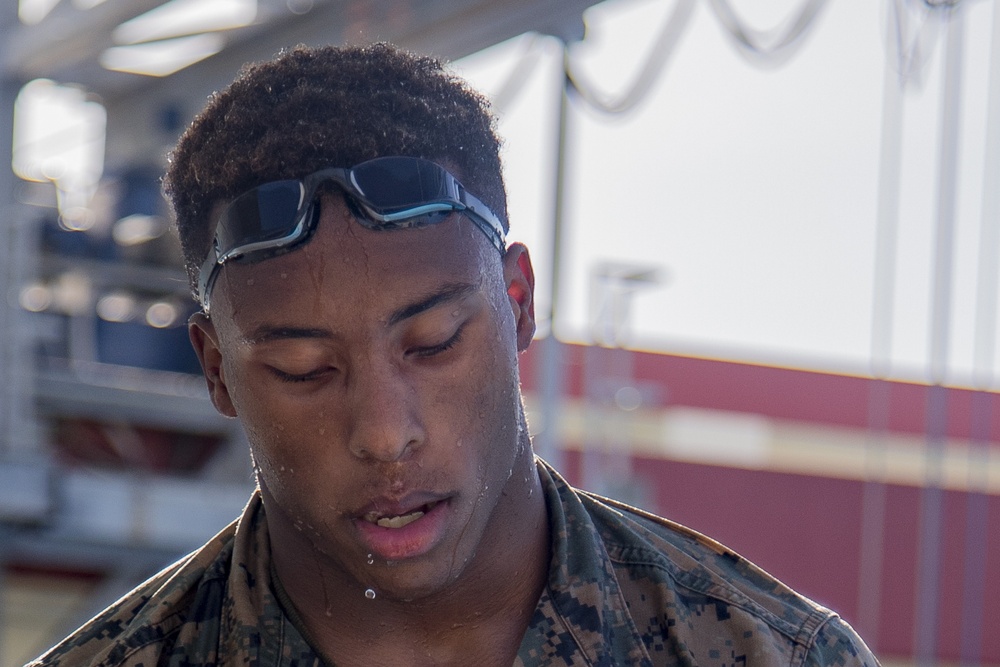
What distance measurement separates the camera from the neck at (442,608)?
5.81 feet

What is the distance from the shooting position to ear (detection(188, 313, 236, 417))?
1.87 meters

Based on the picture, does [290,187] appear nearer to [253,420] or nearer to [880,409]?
[253,420]

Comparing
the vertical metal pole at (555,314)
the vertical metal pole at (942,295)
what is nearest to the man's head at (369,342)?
the vertical metal pole at (555,314)

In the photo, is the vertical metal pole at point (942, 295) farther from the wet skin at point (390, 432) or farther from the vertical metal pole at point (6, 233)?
the wet skin at point (390, 432)

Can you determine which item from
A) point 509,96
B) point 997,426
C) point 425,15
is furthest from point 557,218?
point 997,426

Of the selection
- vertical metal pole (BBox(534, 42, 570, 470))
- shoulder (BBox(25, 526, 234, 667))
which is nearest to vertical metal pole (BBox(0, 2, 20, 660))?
vertical metal pole (BBox(534, 42, 570, 470))

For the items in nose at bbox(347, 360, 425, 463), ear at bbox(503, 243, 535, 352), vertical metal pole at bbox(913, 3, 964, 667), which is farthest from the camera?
vertical metal pole at bbox(913, 3, 964, 667)

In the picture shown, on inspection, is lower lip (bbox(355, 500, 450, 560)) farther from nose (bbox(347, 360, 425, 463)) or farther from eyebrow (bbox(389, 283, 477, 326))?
eyebrow (bbox(389, 283, 477, 326))

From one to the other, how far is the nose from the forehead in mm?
75

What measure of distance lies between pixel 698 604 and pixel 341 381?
0.56 meters

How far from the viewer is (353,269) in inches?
65.7

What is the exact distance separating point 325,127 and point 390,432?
16.6 inches

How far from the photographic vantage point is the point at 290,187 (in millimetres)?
1710

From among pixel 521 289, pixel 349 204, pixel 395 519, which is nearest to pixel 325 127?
pixel 349 204
